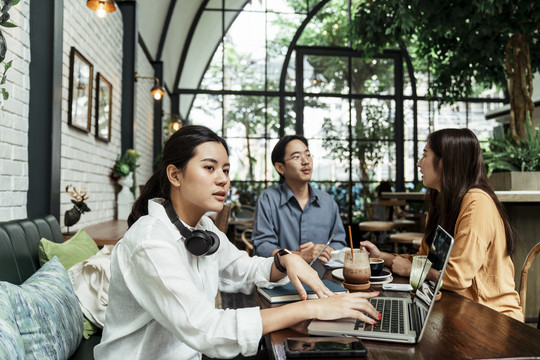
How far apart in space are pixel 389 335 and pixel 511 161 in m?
3.13

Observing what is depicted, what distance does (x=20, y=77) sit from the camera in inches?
98.3

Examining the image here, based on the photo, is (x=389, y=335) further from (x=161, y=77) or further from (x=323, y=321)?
(x=161, y=77)

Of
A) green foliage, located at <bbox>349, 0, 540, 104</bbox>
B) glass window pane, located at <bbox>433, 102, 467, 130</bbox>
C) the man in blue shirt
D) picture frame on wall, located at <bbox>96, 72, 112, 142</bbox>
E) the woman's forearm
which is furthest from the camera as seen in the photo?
glass window pane, located at <bbox>433, 102, 467, 130</bbox>

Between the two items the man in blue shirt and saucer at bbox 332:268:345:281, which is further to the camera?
the man in blue shirt

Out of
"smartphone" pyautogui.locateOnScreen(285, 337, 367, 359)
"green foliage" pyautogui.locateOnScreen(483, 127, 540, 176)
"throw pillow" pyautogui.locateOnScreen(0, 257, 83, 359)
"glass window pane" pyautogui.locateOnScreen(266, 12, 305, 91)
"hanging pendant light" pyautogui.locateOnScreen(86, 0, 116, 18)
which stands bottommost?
"throw pillow" pyautogui.locateOnScreen(0, 257, 83, 359)

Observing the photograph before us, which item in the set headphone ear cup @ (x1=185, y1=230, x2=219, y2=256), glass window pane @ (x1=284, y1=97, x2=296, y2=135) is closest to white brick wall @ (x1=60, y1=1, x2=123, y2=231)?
headphone ear cup @ (x1=185, y1=230, x2=219, y2=256)

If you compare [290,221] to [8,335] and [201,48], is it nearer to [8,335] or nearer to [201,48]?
[8,335]

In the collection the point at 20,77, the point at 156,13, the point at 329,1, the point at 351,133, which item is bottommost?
the point at 20,77

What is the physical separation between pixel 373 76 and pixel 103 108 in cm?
669

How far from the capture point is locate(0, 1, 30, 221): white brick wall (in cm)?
233

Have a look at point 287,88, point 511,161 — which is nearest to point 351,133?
point 287,88

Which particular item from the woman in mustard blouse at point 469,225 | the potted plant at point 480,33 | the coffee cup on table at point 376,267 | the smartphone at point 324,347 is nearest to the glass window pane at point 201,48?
the potted plant at point 480,33

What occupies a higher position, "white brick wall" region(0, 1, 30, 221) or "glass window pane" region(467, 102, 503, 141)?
"glass window pane" region(467, 102, 503, 141)

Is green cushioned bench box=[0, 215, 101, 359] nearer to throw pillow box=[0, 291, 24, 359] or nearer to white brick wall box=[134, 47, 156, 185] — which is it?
throw pillow box=[0, 291, 24, 359]
